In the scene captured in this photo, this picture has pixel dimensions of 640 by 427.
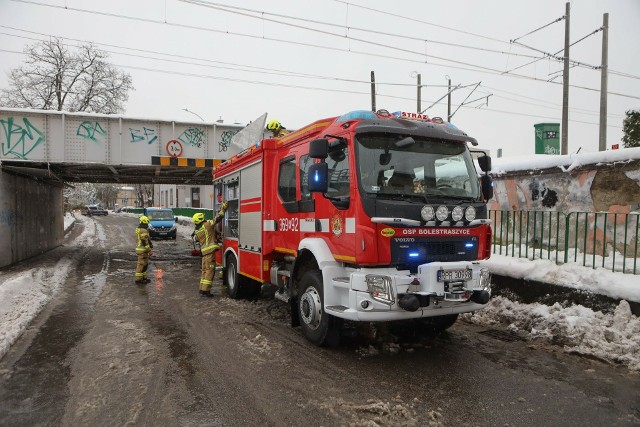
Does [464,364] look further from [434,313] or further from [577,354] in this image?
[577,354]

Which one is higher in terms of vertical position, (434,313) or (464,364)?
(434,313)

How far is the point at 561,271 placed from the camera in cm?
655

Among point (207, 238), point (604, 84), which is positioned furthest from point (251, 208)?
point (604, 84)

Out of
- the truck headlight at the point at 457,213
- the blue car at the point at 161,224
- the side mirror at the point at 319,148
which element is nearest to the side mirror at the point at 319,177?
the side mirror at the point at 319,148

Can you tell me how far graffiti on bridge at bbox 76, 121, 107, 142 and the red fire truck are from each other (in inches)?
401

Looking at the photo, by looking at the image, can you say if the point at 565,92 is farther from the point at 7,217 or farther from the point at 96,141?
the point at 7,217

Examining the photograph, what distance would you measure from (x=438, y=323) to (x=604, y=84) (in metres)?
15.8

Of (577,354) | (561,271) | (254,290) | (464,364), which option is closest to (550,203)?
(561,271)

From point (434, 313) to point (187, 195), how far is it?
189ft

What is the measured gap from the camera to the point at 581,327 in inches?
216

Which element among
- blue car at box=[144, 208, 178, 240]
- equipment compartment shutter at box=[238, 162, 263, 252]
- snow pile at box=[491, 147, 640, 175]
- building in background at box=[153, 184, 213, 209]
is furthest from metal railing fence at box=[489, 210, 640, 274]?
building in background at box=[153, 184, 213, 209]

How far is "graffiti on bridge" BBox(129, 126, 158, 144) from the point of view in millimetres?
13992

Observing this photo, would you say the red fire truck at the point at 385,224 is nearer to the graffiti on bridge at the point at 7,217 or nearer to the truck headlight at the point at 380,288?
the truck headlight at the point at 380,288

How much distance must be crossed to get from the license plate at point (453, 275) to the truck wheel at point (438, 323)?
1.11 meters
